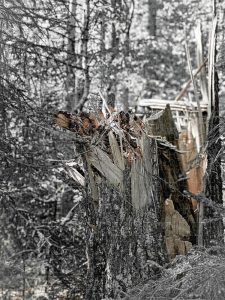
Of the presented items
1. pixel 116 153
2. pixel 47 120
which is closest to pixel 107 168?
pixel 116 153

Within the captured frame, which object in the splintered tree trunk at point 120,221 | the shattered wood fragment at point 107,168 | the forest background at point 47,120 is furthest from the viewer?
the forest background at point 47,120

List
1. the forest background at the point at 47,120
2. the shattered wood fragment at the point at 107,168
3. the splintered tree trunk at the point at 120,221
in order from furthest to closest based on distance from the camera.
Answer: the forest background at the point at 47,120 → the shattered wood fragment at the point at 107,168 → the splintered tree trunk at the point at 120,221

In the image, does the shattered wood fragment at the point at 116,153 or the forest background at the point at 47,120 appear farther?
the forest background at the point at 47,120

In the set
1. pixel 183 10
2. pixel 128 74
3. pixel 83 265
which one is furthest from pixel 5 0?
pixel 183 10

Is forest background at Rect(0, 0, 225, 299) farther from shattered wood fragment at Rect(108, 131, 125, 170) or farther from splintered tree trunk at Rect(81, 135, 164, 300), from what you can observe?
splintered tree trunk at Rect(81, 135, 164, 300)

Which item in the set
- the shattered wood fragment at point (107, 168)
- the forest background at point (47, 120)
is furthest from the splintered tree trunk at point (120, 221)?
the forest background at point (47, 120)

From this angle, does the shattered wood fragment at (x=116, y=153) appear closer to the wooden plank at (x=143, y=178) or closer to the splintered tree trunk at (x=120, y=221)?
the splintered tree trunk at (x=120, y=221)

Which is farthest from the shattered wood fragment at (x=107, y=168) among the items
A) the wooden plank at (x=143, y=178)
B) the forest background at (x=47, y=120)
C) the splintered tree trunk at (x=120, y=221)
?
the forest background at (x=47, y=120)

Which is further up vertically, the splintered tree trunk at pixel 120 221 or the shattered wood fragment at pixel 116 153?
the shattered wood fragment at pixel 116 153

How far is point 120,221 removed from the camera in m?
4.84

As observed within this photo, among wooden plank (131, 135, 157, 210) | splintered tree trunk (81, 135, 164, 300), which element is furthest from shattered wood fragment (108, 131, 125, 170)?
wooden plank (131, 135, 157, 210)

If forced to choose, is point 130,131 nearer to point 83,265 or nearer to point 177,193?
point 177,193

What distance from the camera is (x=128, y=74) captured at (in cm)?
1303

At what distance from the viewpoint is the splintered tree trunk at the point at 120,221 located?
188 inches
